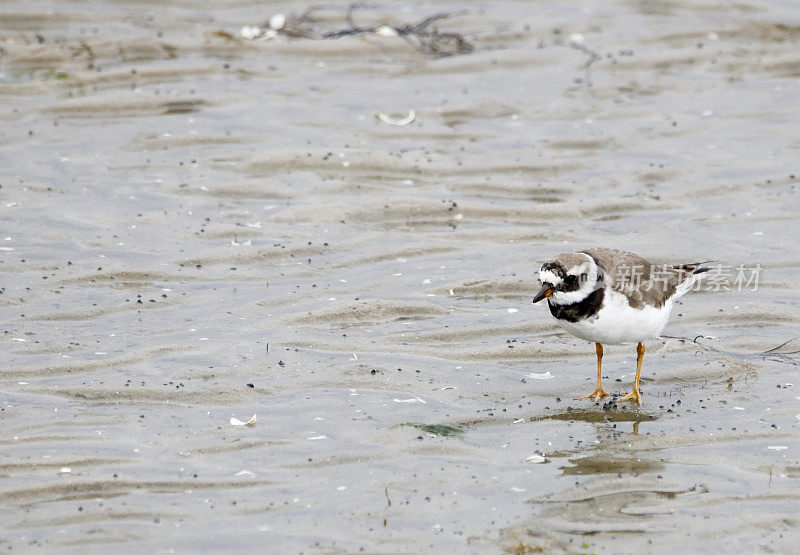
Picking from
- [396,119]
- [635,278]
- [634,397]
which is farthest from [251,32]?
[634,397]

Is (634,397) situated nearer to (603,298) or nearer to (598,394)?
(598,394)

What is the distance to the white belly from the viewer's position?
22.4 ft

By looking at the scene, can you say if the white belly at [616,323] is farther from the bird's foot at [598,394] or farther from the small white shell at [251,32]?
the small white shell at [251,32]

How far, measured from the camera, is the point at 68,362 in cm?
731

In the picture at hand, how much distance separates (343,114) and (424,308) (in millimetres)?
4634

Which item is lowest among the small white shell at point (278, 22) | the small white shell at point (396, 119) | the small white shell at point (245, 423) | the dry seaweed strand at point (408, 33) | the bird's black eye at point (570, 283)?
the small white shell at point (245, 423)

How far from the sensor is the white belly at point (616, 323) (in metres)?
6.83

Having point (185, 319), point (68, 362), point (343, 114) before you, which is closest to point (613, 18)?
point (343, 114)

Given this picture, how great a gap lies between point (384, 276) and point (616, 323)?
2701mm

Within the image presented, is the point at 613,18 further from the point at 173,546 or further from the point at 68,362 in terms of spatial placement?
the point at 173,546

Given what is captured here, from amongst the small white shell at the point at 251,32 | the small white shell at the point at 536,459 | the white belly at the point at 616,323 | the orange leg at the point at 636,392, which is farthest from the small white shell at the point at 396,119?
the small white shell at the point at 536,459

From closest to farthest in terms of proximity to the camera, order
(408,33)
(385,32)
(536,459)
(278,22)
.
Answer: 1. (536,459)
2. (408,33)
3. (385,32)
4. (278,22)

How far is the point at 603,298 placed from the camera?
269 inches

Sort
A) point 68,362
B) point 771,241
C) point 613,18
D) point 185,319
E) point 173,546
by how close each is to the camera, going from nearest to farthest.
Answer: point 173,546 → point 68,362 → point 185,319 → point 771,241 → point 613,18
